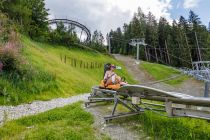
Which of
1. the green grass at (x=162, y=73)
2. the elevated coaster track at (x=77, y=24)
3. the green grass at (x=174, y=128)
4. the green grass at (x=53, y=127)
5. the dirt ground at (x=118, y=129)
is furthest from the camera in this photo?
the elevated coaster track at (x=77, y=24)

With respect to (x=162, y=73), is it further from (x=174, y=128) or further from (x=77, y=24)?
(x=174, y=128)

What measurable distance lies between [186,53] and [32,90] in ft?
209

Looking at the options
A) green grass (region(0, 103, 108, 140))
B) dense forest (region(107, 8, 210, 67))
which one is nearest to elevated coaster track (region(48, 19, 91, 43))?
dense forest (region(107, 8, 210, 67))

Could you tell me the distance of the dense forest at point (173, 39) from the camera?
246ft

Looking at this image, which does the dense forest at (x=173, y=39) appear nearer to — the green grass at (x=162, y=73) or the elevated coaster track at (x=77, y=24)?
the green grass at (x=162, y=73)

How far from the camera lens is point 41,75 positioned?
17.4 metres

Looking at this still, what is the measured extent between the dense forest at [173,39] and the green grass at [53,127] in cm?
6675

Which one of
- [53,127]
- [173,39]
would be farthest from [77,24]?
[53,127]

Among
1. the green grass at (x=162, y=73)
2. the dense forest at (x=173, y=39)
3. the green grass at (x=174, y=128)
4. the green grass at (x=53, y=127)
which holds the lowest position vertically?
the green grass at (x=162, y=73)

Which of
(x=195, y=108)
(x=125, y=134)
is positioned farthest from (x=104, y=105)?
(x=195, y=108)

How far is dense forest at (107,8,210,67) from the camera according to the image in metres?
75.1

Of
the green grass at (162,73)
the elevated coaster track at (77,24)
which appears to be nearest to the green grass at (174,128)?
the green grass at (162,73)

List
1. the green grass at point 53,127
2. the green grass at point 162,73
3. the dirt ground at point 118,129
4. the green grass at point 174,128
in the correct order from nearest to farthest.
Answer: the green grass at point 174,128 < the green grass at point 53,127 < the dirt ground at point 118,129 < the green grass at point 162,73

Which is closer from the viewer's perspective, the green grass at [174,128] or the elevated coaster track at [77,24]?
the green grass at [174,128]
